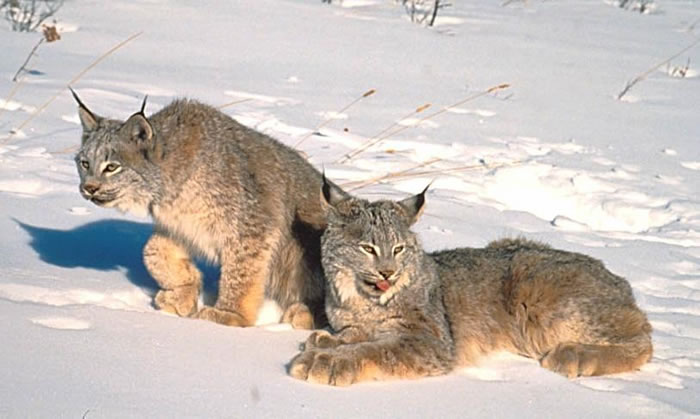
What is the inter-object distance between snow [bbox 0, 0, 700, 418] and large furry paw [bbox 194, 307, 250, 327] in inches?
4.9

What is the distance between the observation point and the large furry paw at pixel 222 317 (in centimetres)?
517

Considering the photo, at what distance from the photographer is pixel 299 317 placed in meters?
5.41

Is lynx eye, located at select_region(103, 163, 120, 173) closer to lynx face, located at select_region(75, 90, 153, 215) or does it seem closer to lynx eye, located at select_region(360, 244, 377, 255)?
lynx face, located at select_region(75, 90, 153, 215)

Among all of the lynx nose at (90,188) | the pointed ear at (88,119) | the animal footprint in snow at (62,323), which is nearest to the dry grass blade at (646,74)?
the pointed ear at (88,119)

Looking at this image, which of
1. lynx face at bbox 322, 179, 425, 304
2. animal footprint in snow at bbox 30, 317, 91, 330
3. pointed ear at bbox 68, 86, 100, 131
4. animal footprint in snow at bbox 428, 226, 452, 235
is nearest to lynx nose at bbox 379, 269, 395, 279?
lynx face at bbox 322, 179, 425, 304

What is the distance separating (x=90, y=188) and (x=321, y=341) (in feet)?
4.88

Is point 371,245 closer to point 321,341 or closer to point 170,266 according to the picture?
point 321,341

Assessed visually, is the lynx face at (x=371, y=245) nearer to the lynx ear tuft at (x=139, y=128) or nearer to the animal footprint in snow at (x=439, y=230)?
the lynx ear tuft at (x=139, y=128)

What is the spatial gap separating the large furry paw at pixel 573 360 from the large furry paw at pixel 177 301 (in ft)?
6.17

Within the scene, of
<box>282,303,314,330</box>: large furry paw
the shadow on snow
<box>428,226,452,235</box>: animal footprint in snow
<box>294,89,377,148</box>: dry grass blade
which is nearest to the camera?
<box>282,303,314,330</box>: large furry paw

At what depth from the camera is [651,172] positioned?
8.96m

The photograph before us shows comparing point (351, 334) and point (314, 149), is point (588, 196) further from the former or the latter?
point (351, 334)

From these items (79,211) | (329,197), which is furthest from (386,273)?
(79,211)

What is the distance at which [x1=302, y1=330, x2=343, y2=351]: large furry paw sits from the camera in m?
4.79
